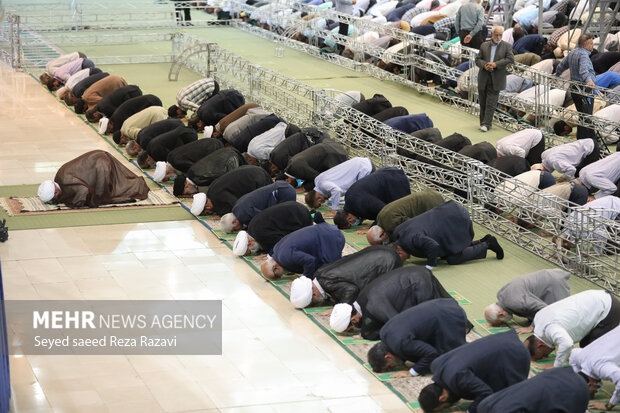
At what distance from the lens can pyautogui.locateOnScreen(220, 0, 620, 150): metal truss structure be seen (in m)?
12.0

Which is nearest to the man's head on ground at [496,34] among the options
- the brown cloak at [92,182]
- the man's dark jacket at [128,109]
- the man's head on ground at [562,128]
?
the man's head on ground at [562,128]

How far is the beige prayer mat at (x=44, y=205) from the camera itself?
9688 mm

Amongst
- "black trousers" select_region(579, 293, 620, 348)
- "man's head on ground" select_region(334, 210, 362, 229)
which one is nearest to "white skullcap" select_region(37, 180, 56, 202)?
"man's head on ground" select_region(334, 210, 362, 229)

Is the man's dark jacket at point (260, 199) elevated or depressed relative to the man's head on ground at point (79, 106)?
elevated

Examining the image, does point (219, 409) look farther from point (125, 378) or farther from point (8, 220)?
point (8, 220)

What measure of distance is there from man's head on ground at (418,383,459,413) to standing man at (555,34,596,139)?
6.67m

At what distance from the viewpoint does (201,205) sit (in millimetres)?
9453

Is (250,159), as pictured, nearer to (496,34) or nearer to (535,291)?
(496,34)

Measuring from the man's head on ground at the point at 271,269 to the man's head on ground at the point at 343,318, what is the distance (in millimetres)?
1001

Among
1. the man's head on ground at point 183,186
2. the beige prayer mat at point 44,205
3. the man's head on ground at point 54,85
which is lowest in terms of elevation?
the man's head on ground at point 54,85

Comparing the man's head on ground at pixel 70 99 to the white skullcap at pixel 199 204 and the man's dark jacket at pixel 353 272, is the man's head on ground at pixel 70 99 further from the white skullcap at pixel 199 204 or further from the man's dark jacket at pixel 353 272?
the man's dark jacket at pixel 353 272

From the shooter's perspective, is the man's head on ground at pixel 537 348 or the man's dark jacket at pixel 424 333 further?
the man's head on ground at pixel 537 348

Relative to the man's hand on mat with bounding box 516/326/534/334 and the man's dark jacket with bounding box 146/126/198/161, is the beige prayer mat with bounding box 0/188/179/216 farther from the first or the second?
the man's hand on mat with bounding box 516/326/534/334

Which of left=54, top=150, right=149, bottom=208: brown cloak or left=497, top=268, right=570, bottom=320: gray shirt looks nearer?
left=497, top=268, right=570, bottom=320: gray shirt
